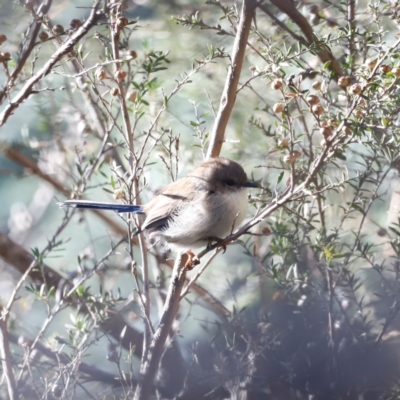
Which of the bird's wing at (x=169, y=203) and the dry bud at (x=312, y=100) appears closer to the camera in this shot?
the dry bud at (x=312, y=100)

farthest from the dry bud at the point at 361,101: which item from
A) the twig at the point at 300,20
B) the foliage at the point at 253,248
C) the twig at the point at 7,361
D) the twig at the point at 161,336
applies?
the twig at the point at 7,361

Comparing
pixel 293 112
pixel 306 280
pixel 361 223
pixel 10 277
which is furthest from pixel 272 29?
pixel 10 277

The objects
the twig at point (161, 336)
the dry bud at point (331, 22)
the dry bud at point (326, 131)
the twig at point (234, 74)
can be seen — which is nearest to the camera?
the dry bud at point (326, 131)

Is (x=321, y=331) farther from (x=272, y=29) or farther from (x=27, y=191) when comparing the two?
(x=27, y=191)

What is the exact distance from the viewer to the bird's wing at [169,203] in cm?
162

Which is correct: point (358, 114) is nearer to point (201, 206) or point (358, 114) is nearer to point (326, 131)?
point (326, 131)

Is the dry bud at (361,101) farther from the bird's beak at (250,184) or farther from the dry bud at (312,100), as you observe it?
the bird's beak at (250,184)

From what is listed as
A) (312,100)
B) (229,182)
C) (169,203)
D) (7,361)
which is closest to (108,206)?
(169,203)

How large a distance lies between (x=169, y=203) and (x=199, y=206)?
86 millimetres

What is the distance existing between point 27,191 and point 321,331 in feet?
5.12

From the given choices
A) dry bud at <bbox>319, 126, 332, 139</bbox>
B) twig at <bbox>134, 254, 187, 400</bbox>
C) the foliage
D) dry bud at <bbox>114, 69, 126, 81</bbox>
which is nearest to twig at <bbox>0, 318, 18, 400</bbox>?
the foliage

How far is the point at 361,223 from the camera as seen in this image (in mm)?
1460

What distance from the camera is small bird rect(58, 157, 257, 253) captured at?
1.59m

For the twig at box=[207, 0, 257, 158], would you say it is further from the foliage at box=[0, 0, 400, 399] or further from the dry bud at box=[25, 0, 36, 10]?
the dry bud at box=[25, 0, 36, 10]
